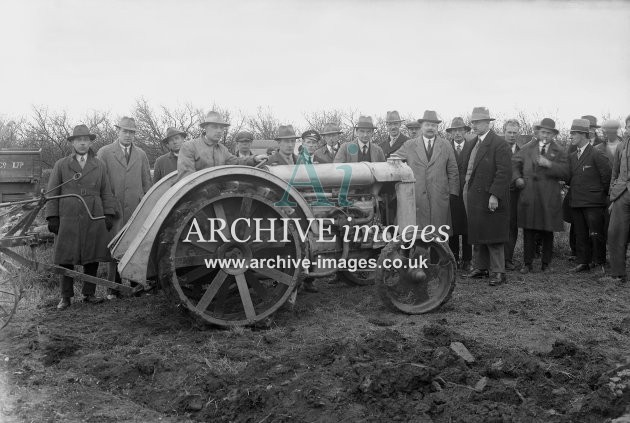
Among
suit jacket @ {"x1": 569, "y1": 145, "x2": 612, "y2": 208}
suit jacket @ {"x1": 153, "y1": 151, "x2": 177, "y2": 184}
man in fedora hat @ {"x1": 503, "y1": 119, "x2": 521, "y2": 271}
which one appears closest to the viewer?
suit jacket @ {"x1": 153, "y1": 151, "x2": 177, "y2": 184}

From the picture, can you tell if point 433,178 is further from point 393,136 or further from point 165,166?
point 165,166

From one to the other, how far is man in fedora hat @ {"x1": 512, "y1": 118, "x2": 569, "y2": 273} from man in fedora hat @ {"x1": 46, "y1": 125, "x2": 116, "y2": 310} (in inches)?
190

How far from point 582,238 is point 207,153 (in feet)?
15.7

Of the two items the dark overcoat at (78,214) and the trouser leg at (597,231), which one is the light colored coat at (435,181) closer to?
the trouser leg at (597,231)

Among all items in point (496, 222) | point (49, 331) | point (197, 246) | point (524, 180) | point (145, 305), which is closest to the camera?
point (197, 246)

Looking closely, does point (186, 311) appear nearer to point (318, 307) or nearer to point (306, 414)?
point (318, 307)

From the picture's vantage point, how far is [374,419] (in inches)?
134

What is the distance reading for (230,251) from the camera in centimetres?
511

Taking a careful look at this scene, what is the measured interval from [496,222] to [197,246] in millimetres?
3544

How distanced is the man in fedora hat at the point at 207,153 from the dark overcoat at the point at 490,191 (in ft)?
9.29

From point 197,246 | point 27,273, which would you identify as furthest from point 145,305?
point 27,273

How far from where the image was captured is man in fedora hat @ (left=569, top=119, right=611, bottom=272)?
7.76 meters

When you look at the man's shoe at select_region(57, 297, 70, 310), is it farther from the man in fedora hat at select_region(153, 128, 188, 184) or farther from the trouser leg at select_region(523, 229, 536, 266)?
the trouser leg at select_region(523, 229, 536, 266)

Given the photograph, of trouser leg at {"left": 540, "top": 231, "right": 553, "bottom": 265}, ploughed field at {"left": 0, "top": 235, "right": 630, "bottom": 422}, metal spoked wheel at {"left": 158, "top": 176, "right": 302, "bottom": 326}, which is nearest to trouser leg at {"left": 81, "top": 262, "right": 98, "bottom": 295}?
ploughed field at {"left": 0, "top": 235, "right": 630, "bottom": 422}
